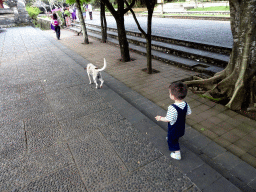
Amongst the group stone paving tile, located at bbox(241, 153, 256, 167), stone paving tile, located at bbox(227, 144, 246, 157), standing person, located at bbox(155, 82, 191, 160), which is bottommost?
stone paving tile, located at bbox(241, 153, 256, 167)

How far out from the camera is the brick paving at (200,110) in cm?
321

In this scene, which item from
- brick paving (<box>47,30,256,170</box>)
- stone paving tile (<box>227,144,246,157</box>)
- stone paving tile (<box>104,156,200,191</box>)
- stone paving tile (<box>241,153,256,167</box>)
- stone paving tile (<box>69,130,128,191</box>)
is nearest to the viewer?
stone paving tile (<box>104,156,200,191</box>)

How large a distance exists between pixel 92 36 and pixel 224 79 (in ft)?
43.1

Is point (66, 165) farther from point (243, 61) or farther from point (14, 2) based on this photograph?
point (14, 2)

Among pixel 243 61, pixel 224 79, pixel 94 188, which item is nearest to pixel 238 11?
pixel 243 61

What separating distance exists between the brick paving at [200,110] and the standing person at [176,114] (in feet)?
3.89

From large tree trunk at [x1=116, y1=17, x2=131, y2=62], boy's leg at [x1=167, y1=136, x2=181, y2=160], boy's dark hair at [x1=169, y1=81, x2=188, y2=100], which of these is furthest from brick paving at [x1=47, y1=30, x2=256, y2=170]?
boy's dark hair at [x1=169, y1=81, x2=188, y2=100]

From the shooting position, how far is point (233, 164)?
266 cm

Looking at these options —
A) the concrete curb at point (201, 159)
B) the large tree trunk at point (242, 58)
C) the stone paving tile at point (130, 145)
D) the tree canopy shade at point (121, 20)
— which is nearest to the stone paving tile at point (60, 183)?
the stone paving tile at point (130, 145)

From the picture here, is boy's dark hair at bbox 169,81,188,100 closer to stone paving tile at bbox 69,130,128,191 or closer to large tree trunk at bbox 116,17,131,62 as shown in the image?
stone paving tile at bbox 69,130,128,191

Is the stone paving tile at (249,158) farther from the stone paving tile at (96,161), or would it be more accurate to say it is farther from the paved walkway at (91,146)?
the stone paving tile at (96,161)

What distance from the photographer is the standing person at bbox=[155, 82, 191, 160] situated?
2.28m

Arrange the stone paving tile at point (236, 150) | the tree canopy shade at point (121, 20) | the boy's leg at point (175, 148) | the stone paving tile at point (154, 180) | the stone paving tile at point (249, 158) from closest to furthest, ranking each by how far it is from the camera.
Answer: the stone paving tile at point (154, 180)
the boy's leg at point (175, 148)
the stone paving tile at point (249, 158)
the stone paving tile at point (236, 150)
the tree canopy shade at point (121, 20)

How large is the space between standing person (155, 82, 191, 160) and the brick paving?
3.89 ft
